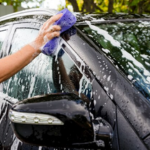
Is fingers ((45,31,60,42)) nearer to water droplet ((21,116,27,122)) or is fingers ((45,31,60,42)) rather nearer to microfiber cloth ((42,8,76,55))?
microfiber cloth ((42,8,76,55))

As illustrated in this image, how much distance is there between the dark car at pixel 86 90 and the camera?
1.16m

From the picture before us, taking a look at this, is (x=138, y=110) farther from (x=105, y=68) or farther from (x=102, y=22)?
(x=102, y=22)

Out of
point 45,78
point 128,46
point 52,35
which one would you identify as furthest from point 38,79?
point 128,46

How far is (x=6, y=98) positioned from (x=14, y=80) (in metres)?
0.14

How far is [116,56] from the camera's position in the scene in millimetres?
1459

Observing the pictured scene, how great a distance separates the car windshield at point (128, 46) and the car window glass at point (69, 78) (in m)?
0.17

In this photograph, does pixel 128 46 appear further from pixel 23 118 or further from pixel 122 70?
pixel 23 118

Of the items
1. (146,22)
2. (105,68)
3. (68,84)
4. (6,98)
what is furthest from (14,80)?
(146,22)

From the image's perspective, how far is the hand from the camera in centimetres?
155

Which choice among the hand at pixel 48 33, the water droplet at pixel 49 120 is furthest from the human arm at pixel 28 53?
the water droplet at pixel 49 120

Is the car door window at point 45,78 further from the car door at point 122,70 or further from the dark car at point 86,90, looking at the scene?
the car door at point 122,70

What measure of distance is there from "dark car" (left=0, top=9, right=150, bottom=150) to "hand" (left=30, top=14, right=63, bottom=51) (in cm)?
7

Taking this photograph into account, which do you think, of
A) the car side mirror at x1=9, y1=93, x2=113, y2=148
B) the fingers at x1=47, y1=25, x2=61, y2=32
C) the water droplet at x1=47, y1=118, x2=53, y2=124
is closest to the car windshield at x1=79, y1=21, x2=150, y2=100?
the fingers at x1=47, y1=25, x2=61, y2=32

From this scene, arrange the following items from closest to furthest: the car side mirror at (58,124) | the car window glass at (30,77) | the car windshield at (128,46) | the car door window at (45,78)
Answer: the car side mirror at (58,124) → the car windshield at (128,46) → the car door window at (45,78) → the car window glass at (30,77)
